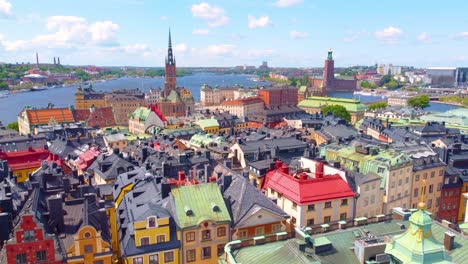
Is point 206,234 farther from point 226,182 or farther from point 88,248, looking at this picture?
point 88,248

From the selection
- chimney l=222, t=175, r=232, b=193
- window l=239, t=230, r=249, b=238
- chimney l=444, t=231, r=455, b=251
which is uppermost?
chimney l=444, t=231, r=455, b=251

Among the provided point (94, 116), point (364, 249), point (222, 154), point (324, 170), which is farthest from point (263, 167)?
point (94, 116)

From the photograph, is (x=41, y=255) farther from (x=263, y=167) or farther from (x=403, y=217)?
(x=263, y=167)

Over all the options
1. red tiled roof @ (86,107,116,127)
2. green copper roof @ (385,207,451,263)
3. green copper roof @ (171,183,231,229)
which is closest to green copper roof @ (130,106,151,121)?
red tiled roof @ (86,107,116,127)

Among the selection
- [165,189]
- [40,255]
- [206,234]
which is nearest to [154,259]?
[206,234]

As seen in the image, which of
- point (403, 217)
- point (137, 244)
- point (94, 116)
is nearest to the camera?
point (403, 217)

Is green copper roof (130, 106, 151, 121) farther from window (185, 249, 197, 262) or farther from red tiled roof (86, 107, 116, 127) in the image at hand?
window (185, 249, 197, 262)

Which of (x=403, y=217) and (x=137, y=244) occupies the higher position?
(x=403, y=217)
